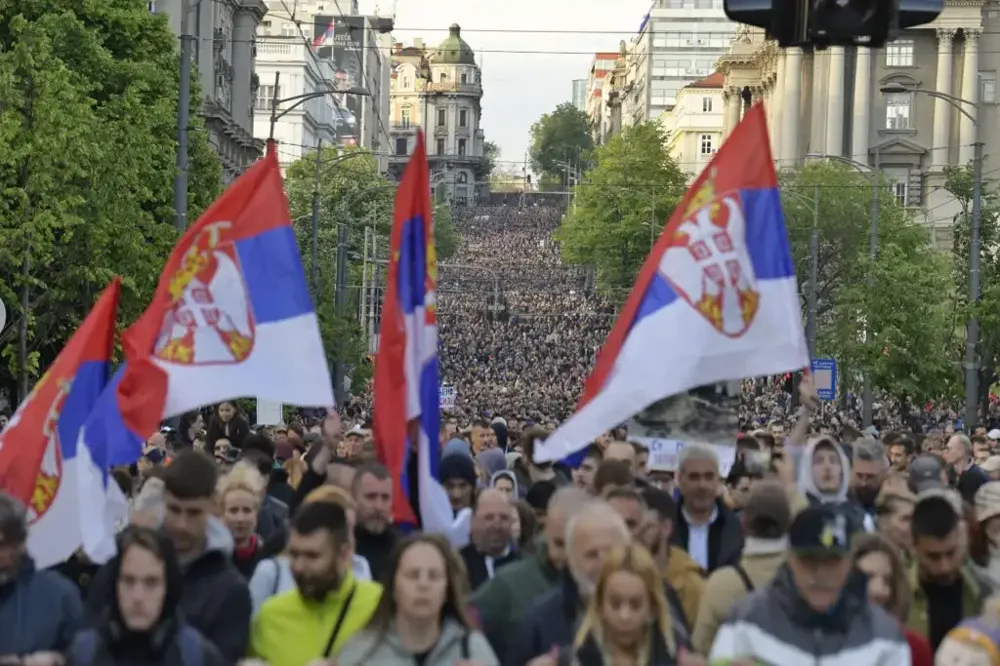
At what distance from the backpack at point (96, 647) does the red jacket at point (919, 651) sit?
235 centimetres

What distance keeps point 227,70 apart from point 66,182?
168 ft

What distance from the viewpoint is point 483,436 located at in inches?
864

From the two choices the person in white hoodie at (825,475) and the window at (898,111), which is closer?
the person in white hoodie at (825,475)

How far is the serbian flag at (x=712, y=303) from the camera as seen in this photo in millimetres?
11859

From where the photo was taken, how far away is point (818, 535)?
7.63 meters

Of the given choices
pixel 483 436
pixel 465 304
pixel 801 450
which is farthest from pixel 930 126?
pixel 801 450

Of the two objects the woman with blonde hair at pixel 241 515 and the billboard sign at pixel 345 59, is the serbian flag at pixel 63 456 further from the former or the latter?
the billboard sign at pixel 345 59

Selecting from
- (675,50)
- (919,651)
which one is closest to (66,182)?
(919,651)

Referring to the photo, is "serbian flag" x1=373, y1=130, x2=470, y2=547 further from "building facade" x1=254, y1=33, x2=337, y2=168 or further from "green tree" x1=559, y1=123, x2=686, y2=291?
"building facade" x1=254, y1=33, x2=337, y2=168

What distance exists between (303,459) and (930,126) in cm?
9546

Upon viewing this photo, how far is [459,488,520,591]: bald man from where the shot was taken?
1093cm

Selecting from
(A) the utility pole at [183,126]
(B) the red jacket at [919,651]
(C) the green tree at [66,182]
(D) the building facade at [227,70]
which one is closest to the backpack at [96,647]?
(B) the red jacket at [919,651]

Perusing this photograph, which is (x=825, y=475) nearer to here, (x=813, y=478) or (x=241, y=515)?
(x=813, y=478)

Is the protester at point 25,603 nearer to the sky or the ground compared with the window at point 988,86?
nearer to the ground
